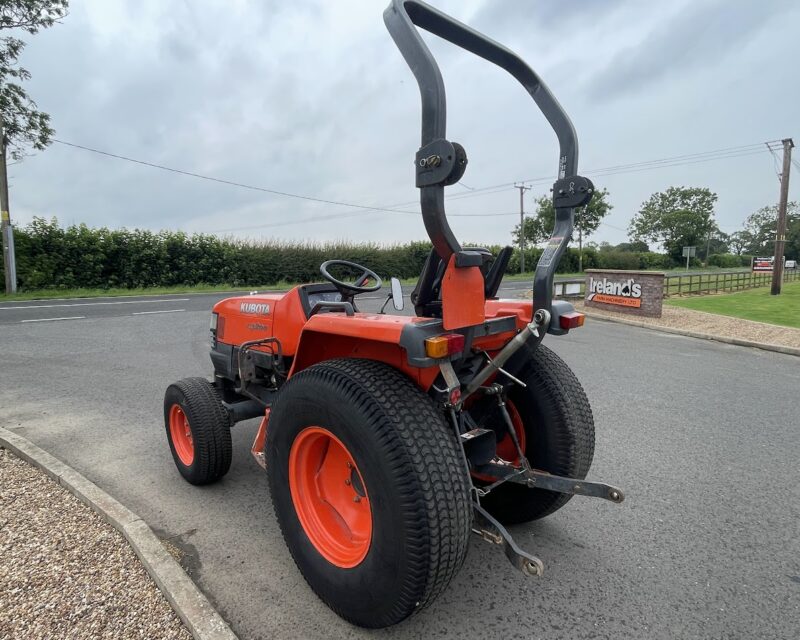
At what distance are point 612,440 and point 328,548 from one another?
8.96 feet

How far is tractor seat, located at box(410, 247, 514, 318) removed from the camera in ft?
6.70

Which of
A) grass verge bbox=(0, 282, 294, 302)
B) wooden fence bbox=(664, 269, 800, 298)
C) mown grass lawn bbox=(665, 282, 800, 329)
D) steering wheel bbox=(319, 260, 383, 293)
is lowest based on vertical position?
mown grass lawn bbox=(665, 282, 800, 329)

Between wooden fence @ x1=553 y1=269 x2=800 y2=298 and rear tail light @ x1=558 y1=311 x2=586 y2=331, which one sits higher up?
rear tail light @ x1=558 y1=311 x2=586 y2=331

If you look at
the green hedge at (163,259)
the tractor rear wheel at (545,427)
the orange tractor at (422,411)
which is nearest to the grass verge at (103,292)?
the green hedge at (163,259)

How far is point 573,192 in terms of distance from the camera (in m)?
1.89

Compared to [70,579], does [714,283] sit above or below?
above

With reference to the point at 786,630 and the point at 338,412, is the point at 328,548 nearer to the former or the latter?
the point at 338,412

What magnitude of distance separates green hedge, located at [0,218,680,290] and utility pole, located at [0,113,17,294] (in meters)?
0.90

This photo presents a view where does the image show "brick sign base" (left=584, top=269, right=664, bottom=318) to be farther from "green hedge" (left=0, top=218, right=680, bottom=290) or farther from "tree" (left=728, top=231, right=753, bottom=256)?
"tree" (left=728, top=231, right=753, bottom=256)

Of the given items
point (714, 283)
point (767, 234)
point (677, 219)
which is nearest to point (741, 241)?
point (767, 234)

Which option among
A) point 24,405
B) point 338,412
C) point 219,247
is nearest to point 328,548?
point 338,412

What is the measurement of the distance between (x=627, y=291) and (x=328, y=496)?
1156 cm

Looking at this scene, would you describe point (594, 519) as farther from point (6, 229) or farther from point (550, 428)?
point (6, 229)

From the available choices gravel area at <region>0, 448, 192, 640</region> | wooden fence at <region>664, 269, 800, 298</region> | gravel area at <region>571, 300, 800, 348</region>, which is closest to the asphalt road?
gravel area at <region>0, 448, 192, 640</region>
